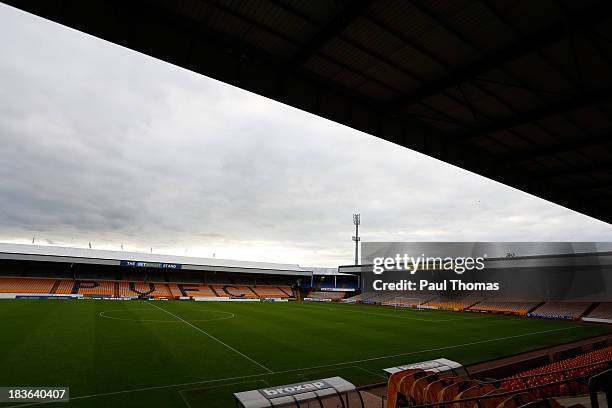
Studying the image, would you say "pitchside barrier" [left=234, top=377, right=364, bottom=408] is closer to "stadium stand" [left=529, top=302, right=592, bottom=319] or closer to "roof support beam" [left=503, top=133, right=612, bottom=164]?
"roof support beam" [left=503, top=133, right=612, bottom=164]

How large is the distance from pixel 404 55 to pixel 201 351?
564 inches

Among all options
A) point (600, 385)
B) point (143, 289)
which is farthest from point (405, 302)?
point (600, 385)

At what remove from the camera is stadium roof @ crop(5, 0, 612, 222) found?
654 cm

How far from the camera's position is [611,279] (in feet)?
124

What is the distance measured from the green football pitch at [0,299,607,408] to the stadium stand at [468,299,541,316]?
14973mm

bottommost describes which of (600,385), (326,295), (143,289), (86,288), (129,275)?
(326,295)

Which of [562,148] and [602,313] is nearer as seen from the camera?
[562,148]

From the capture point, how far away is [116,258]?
54312 millimetres

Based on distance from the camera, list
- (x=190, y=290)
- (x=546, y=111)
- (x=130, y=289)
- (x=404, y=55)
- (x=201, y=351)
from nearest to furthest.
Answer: (x=404, y=55) → (x=546, y=111) → (x=201, y=351) → (x=130, y=289) → (x=190, y=290)

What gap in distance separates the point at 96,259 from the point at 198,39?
51784mm

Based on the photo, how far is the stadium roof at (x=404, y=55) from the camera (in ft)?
21.4

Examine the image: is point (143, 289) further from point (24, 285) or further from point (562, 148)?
point (562, 148)

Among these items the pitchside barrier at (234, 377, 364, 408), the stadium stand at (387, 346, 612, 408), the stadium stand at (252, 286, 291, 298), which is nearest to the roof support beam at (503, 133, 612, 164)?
the stadium stand at (387, 346, 612, 408)

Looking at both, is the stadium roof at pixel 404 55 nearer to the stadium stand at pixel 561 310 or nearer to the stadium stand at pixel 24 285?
the stadium stand at pixel 561 310
